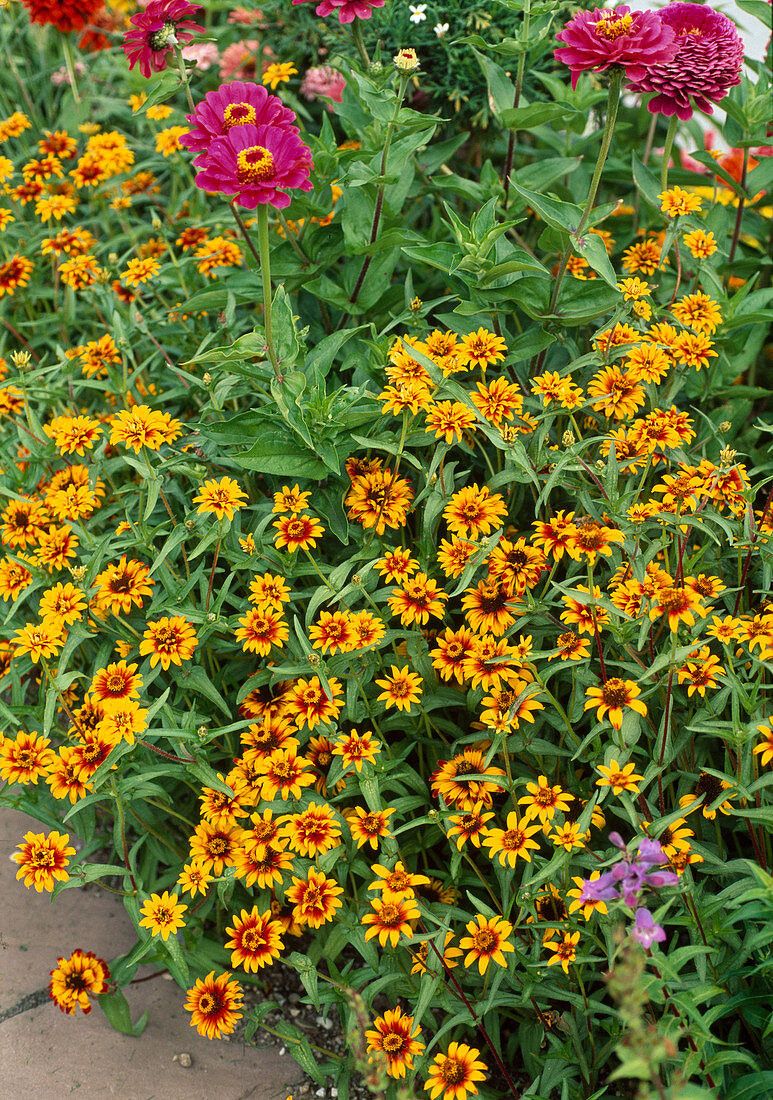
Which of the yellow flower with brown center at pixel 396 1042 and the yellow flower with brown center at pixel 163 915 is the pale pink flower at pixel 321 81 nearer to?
the yellow flower with brown center at pixel 163 915

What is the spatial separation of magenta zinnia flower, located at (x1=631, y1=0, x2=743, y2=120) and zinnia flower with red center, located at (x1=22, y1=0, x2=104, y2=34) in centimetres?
165

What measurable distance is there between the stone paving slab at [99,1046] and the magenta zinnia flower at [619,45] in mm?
1873

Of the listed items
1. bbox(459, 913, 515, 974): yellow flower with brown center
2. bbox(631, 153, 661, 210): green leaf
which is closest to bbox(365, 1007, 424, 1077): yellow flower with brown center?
bbox(459, 913, 515, 974): yellow flower with brown center

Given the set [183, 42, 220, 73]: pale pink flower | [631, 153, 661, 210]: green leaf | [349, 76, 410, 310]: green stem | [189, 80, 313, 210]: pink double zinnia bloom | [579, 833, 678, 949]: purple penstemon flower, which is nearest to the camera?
[579, 833, 678, 949]: purple penstemon flower

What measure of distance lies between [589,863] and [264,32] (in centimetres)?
277

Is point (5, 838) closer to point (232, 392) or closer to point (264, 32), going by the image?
point (232, 392)

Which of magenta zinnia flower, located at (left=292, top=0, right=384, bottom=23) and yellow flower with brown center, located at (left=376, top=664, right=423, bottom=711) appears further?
magenta zinnia flower, located at (left=292, top=0, right=384, bottom=23)

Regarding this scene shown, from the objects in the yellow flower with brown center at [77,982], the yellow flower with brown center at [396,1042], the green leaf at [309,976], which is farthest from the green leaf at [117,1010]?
the yellow flower with brown center at [396,1042]

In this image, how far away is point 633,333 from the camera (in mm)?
1781

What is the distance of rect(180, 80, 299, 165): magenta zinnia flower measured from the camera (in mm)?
1591

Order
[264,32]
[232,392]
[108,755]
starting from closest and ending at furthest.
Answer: [108,755], [232,392], [264,32]

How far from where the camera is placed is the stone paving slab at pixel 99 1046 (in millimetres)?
1696

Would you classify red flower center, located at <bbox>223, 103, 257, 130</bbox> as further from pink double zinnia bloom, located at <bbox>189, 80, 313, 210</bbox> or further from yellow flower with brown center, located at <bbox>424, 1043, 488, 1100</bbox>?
yellow flower with brown center, located at <bbox>424, 1043, 488, 1100</bbox>

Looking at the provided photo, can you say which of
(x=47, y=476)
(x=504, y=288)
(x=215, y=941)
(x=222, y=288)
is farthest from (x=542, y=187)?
(x=215, y=941)
